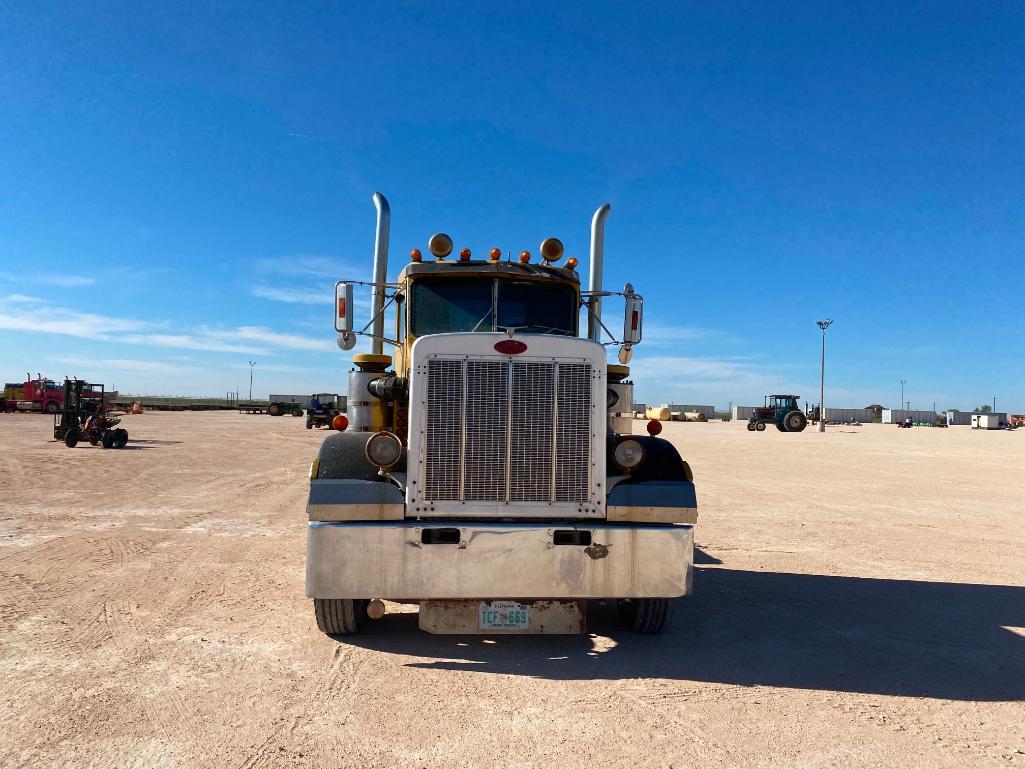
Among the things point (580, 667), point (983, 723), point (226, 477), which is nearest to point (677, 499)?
point (580, 667)

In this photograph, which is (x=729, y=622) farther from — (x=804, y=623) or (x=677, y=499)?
(x=677, y=499)

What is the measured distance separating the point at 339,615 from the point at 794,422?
46511 millimetres

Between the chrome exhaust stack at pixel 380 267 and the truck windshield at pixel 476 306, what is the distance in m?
0.36

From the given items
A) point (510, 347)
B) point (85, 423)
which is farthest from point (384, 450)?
point (85, 423)

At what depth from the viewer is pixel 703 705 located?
377 cm

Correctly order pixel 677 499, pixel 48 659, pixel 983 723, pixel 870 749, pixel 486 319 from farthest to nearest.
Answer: pixel 486 319, pixel 677 499, pixel 48 659, pixel 983 723, pixel 870 749

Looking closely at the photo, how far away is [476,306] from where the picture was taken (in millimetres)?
5840

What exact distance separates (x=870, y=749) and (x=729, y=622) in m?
2.05

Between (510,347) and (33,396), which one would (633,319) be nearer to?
(510,347)

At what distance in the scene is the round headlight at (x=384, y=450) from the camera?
14.6ft

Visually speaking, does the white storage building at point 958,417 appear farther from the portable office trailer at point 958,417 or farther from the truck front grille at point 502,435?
the truck front grille at point 502,435

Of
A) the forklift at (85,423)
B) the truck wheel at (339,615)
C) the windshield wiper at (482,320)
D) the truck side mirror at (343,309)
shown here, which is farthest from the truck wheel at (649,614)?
the forklift at (85,423)

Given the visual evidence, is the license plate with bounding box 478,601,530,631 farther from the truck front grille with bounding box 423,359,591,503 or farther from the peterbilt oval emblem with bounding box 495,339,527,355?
the peterbilt oval emblem with bounding box 495,339,527,355

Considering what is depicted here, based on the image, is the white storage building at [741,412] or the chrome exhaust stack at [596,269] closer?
the chrome exhaust stack at [596,269]
